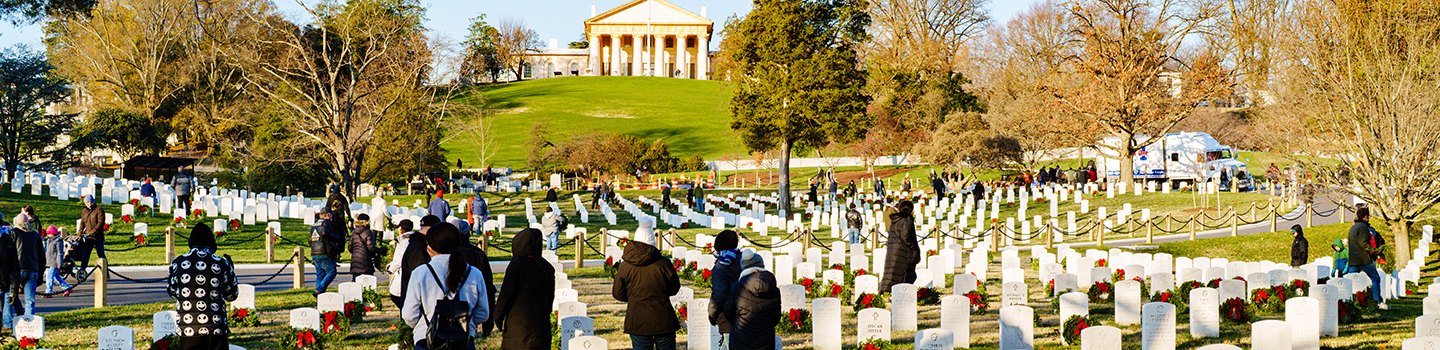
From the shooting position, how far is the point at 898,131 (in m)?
48.8

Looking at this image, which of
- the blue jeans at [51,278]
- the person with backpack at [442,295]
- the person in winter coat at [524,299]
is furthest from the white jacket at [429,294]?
the blue jeans at [51,278]

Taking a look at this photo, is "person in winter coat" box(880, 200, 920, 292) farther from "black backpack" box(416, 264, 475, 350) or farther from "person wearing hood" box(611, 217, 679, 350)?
"black backpack" box(416, 264, 475, 350)

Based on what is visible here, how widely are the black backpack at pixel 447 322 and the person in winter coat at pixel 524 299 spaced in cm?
33

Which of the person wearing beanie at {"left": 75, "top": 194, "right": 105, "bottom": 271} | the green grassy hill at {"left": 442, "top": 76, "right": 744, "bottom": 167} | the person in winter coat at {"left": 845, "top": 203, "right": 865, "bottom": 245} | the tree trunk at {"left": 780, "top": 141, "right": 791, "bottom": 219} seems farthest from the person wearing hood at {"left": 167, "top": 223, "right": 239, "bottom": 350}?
the green grassy hill at {"left": 442, "top": 76, "right": 744, "bottom": 167}

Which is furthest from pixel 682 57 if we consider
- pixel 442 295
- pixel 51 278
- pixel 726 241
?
pixel 442 295

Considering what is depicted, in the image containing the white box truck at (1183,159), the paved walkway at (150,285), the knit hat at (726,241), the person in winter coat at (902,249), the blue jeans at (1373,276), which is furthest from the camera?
the white box truck at (1183,159)

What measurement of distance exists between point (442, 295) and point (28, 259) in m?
6.46

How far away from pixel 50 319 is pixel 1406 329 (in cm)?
1393

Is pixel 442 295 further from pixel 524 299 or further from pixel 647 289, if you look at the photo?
pixel 647 289

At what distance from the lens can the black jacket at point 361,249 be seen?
11.7m

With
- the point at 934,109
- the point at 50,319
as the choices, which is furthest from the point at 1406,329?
the point at 934,109

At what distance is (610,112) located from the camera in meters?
80.3

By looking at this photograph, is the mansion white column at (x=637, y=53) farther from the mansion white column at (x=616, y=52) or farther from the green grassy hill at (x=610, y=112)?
the green grassy hill at (x=610, y=112)

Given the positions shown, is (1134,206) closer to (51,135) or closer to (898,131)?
(898,131)
